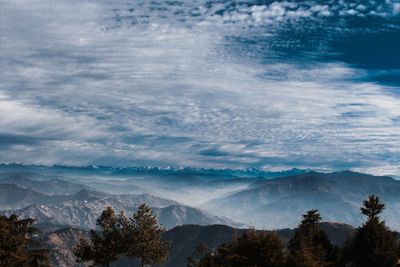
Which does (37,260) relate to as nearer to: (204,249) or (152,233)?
(152,233)

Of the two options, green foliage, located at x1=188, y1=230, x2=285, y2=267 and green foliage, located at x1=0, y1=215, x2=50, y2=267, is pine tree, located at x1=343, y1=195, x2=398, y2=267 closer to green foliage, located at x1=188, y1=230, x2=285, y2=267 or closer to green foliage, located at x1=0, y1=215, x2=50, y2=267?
green foliage, located at x1=188, y1=230, x2=285, y2=267

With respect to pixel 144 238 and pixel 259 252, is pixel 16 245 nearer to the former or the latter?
pixel 144 238

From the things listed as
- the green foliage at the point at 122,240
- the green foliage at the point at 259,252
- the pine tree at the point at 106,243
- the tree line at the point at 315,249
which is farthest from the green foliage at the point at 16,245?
the green foliage at the point at 259,252

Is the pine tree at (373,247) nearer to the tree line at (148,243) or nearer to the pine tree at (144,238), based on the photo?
the tree line at (148,243)

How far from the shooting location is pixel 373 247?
89750mm

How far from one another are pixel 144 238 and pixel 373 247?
137ft

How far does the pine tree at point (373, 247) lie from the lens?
88.5 m

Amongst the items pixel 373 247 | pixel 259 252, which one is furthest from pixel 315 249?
pixel 259 252

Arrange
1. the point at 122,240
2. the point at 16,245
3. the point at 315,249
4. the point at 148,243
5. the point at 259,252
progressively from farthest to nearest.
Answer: the point at 148,243
the point at 122,240
the point at 16,245
the point at 315,249
the point at 259,252

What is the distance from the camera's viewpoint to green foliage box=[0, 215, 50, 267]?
8550cm

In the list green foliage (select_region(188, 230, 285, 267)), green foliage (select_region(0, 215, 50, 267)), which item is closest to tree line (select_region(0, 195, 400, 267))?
green foliage (select_region(0, 215, 50, 267))

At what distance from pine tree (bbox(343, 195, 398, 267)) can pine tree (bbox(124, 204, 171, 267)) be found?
35696mm

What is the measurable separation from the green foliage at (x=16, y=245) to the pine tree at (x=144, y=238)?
16482 mm

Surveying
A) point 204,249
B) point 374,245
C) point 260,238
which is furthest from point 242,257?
point 204,249
